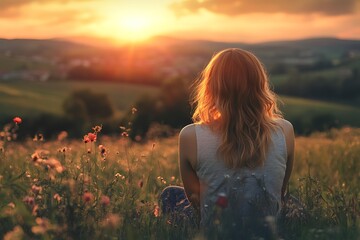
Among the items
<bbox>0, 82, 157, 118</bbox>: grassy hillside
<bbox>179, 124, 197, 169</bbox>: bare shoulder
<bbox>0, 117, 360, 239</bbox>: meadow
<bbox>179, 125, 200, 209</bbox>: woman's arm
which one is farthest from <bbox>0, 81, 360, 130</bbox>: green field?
<bbox>179, 124, 197, 169</bbox>: bare shoulder

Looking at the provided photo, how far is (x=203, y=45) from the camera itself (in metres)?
91.4

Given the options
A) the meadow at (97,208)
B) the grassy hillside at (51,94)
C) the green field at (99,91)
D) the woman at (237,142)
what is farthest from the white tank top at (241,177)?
the grassy hillside at (51,94)

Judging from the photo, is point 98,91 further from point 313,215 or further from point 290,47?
point 313,215

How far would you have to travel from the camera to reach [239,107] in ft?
13.5

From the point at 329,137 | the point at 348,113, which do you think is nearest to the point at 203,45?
the point at 348,113

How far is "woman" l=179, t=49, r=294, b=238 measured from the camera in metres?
3.93

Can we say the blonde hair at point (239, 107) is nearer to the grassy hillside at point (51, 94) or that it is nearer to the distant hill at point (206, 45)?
the grassy hillside at point (51, 94)

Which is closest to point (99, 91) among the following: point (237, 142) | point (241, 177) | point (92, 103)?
point (92, 103)

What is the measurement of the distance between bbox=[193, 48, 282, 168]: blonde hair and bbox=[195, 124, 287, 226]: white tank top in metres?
0.06

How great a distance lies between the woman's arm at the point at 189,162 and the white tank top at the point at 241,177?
5 centimetres

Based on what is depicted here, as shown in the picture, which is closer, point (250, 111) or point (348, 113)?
point (250, 111)

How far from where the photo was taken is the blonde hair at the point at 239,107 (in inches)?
156

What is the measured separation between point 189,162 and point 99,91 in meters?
71.4

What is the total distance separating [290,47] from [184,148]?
10050 centimetres
